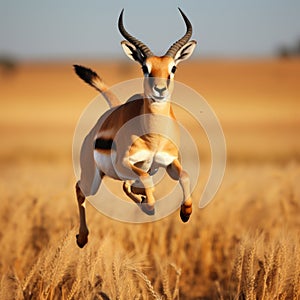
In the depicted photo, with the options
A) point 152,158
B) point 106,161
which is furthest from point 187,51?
point 106,161

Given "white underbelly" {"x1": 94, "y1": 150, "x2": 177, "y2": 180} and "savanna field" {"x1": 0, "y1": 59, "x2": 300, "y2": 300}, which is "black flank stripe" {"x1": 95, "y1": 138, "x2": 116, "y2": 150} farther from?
"savanna field" {"x1": 0, "y1": 59, "x2": 300, "y2": 300}

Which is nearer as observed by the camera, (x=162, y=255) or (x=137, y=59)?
(x=137, y=59)

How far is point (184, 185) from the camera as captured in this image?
4.87m

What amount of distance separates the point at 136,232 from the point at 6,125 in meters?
46.8

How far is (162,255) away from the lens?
9625mm

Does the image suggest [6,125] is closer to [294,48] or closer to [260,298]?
[260,298]

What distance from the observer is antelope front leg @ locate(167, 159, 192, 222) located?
15.4 feet

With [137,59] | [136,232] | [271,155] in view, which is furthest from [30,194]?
[271,155]

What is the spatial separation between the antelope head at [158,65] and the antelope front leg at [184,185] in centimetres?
54

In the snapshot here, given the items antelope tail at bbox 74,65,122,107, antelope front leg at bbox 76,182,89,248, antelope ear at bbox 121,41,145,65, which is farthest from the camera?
antelope tail at bbox 74,65,122,107

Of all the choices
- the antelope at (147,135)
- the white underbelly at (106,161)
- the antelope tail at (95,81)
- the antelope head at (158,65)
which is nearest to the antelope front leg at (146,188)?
→ the antelope at (147,135)

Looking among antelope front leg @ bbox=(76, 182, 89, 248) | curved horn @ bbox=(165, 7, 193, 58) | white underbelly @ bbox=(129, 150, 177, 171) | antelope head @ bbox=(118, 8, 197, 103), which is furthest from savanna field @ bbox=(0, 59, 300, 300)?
curved horn @ bbox=(165, 7, 193, 58)

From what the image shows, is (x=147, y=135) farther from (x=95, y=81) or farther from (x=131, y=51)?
(x=95, y=81)

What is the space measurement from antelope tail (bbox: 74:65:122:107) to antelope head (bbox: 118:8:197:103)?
0.91 m
